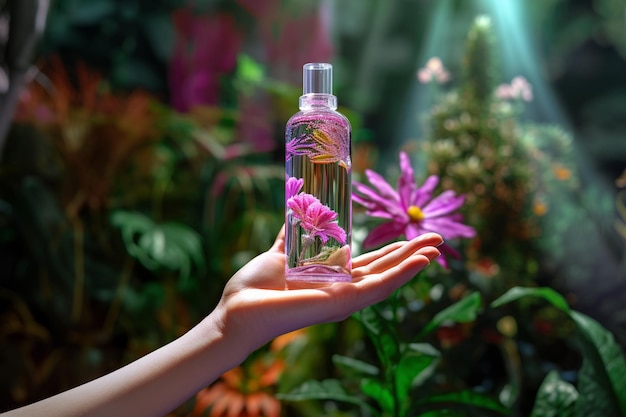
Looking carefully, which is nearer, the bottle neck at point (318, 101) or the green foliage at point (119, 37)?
the bottle neck at point (318, 101)

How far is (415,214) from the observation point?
3.24 ft

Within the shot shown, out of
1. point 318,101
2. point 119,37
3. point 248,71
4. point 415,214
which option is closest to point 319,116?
point 318,101

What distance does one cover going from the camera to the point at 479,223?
165 cm

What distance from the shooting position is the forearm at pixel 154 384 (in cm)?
72

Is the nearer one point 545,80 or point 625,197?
point 625,197

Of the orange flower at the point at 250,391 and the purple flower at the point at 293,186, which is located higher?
the purple flower at the point at 293,186

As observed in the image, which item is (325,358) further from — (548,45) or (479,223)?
(548,45)

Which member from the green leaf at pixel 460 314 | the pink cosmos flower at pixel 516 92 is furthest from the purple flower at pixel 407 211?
the pink cosmos flower at pixel 516 92

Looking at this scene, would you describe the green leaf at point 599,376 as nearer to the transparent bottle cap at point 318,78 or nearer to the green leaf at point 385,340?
the green leaf at point 385,340

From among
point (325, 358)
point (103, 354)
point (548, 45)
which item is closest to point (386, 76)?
point (548, 45)

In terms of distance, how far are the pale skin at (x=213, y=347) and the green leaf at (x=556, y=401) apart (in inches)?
18.1

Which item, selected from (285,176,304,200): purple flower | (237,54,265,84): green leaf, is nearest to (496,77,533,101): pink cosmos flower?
(237,54,265,84): green leaf

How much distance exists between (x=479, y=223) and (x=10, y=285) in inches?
60.1

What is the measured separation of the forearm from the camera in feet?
2.36
